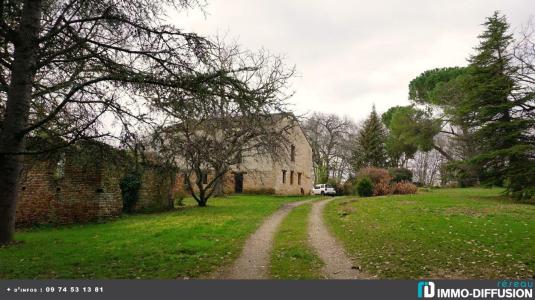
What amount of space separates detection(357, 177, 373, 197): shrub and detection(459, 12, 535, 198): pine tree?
7866 mm

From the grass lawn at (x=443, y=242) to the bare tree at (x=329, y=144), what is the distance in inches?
1512

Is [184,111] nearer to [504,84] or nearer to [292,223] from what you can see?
[292,223]

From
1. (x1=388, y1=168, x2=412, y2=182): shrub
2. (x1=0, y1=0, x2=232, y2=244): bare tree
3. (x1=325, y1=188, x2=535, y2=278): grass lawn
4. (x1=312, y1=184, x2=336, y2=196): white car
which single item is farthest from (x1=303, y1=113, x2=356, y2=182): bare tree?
(x1=0, y1=0, x2=232, y2=244): bare tree

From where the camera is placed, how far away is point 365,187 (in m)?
28.2

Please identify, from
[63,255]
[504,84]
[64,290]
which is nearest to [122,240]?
[63,255]

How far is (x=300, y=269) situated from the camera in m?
7.24

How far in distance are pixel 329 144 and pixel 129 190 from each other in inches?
1514

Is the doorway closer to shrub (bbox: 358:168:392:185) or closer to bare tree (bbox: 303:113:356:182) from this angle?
shrub (bbox: 358:168:392:185)

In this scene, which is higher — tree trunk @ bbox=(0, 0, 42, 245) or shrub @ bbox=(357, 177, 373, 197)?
tree trunk @ bbox=(0, 0, 42, 245)

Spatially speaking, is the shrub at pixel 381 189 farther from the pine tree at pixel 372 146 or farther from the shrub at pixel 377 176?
the pine tree at pixel 372 146

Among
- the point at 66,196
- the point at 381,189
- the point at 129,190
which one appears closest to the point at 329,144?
the point at 381,189

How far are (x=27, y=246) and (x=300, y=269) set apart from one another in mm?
7522

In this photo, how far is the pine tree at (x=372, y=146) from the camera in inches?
1885

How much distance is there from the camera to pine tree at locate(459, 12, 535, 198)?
20.2m
